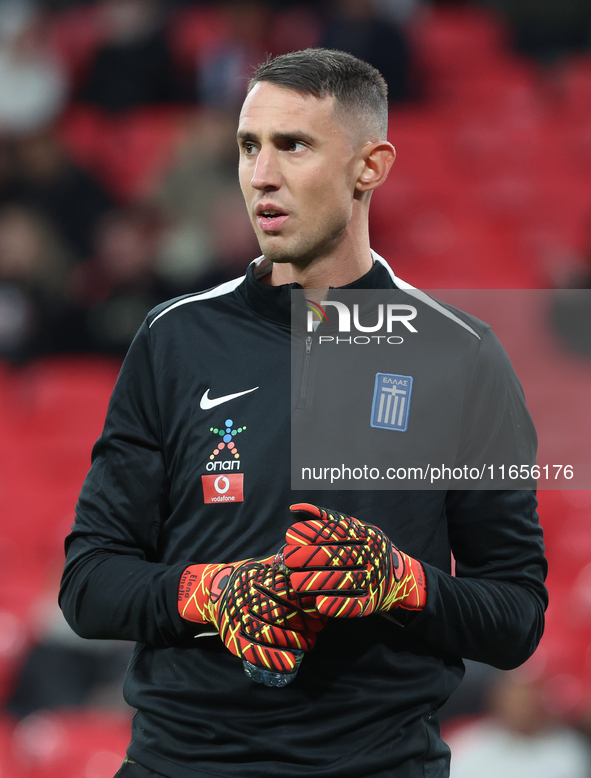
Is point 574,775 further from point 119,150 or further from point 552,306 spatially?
point 119,150

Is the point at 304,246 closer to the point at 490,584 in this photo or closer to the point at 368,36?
the point at 490,584

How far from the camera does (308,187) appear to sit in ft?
5.65

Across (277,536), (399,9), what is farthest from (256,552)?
(399,9)

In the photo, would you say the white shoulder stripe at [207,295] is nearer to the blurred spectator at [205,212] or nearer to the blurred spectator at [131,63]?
the blurred spectator at [205,212]

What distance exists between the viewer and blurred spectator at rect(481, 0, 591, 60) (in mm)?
7430

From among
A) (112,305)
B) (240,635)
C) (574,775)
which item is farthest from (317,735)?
(112,305)

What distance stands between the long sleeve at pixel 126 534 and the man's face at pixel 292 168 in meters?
0.32

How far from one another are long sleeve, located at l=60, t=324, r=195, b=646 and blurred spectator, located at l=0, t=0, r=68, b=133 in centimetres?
499

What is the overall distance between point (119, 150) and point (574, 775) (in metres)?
4.78

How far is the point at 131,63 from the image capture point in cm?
655

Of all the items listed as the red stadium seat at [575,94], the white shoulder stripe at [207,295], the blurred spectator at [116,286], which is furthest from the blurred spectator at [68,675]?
the red stadium seat at [575,94]

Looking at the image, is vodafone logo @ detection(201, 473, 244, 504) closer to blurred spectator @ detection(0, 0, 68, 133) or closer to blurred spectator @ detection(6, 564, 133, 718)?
blurred spectator @ detection(6, 564, 133, 718)

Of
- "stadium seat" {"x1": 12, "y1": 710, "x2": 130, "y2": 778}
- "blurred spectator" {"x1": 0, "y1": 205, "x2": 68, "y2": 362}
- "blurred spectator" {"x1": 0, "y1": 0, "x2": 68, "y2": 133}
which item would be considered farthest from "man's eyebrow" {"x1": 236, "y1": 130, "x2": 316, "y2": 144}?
"blurred spectator" {"x1": 0, "y1": 0, "x2": 68, "y2": 133}

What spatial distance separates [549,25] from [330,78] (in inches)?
254
